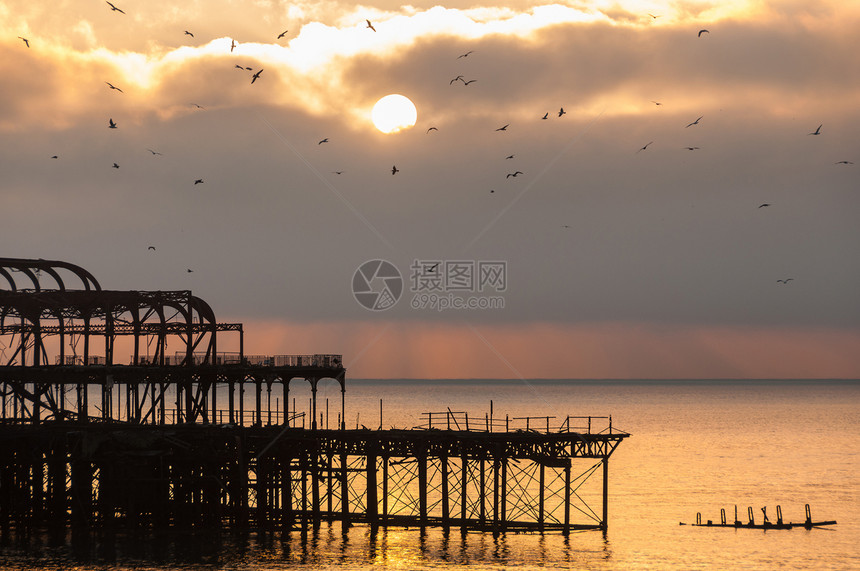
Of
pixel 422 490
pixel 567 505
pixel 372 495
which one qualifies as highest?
pixel 422 490

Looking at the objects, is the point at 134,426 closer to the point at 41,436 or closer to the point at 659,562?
the point at 41,436

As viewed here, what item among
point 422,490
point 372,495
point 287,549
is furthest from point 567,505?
point 287,549

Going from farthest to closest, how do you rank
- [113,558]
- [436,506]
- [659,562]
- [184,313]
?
1. [436,506]
2. [184,313]
3. [659,562]
4. [113,558]

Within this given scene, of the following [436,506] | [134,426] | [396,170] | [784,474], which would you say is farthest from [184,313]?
[784,474]

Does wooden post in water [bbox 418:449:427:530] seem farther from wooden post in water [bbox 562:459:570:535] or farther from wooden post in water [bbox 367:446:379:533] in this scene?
wooden post in water [bbox 562:459:570:535]

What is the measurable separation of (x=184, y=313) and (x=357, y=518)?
21.3 m

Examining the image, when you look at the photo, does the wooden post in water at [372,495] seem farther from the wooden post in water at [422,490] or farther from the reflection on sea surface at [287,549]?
the wooden post in water at [422,490]

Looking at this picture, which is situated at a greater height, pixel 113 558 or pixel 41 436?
pixel 41 436

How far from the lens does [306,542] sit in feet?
228

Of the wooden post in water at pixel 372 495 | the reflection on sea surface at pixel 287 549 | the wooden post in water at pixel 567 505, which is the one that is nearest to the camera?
the reflection on sea surface at pixel 287 549

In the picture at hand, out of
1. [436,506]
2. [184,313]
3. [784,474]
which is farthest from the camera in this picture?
[784,474]

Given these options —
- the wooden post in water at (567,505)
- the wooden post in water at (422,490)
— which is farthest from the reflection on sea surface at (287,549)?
the wooden post in water at (422,490)

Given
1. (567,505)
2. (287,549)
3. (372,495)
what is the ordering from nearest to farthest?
(287,549), (567,505), (372,495)

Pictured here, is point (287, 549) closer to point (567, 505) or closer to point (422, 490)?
point (422, 490)
